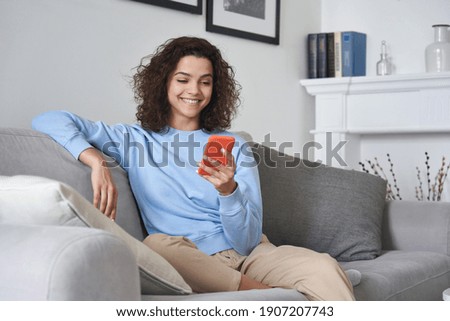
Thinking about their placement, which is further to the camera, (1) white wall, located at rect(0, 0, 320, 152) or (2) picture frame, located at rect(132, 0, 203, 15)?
(2) picture frame, located at rect(132, 0, 203, 15)

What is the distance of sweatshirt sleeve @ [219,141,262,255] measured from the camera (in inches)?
85.0

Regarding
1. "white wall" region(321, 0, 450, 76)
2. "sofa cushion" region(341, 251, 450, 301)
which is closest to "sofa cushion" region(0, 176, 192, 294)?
"sofa cushion" region(341, 251, 450, 301)

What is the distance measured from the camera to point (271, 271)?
2100 millimetres

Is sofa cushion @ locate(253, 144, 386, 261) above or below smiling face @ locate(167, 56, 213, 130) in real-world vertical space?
below

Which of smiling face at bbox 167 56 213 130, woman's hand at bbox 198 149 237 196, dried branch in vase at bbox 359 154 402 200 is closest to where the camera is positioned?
woman's hand at bbox 198 149 237 196

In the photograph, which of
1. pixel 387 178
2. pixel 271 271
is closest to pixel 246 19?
pixel 387 178

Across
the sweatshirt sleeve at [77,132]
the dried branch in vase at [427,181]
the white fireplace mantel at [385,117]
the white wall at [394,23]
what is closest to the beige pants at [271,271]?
the sweatshirt sleeve at [77,132]

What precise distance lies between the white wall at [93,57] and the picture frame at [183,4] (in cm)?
3

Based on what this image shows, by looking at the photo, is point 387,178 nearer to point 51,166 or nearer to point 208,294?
point 51,166

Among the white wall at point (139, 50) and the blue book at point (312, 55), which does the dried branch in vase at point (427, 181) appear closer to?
the white wall at point (139, 50)

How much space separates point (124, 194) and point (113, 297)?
41.1 inches

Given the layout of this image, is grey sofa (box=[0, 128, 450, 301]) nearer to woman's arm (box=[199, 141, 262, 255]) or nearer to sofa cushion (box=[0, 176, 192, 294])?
sofa cushion (box=[0, 176, 192, 294])

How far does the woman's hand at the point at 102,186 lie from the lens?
6.96ft

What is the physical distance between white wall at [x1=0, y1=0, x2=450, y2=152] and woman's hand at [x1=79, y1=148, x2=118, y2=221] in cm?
63
